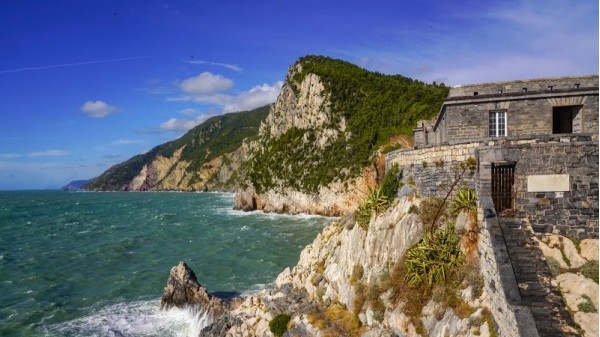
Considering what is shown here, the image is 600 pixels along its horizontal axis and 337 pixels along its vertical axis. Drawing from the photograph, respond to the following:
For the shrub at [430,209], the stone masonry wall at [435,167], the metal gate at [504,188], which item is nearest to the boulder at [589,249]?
the metal gate at [504,188]

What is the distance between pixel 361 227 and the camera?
17.7 m

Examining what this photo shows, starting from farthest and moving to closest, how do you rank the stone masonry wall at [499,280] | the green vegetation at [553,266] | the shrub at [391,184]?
the shrub at [391,184]
the green vegetation at [553,266]
the stone masonry wall at [499,280]

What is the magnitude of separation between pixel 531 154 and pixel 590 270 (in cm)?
401

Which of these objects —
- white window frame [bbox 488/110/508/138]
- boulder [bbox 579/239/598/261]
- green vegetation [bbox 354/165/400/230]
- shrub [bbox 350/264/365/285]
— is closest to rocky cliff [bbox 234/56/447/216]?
green vegetation [bbox 354/165/400/230]

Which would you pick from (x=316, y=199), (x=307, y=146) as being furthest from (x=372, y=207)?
(x=307, y=146)

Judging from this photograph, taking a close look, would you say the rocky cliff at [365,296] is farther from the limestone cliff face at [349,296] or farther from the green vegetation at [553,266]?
the green vegetation at [553,266]

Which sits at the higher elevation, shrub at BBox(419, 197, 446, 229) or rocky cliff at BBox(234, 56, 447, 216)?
rocky cliff at BBox(234, 56, 447, 216)

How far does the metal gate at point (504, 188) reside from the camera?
13.1 meters

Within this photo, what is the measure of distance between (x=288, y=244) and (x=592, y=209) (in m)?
34.6

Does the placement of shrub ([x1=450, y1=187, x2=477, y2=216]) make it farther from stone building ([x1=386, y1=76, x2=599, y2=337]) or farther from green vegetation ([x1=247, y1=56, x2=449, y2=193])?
green vegetation ([x1=247, y1=56, x2=449, y2=193])

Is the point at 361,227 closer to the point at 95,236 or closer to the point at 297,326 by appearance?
the point at 297,326

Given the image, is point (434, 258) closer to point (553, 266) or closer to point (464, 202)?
point (464, 202)

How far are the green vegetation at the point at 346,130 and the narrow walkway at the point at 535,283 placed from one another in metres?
56.4

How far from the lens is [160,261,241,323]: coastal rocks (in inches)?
966
